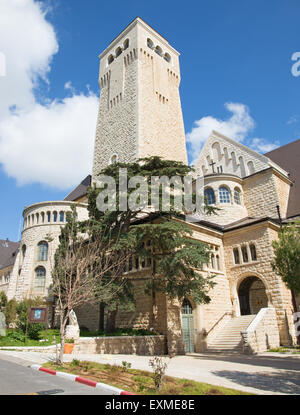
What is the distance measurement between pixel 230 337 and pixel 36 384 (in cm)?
1332

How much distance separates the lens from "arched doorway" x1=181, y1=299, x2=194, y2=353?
18.0 meters

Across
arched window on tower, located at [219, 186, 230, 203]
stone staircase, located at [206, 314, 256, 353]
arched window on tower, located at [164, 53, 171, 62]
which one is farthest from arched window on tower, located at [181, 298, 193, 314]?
arched window on tower, located at [164, 53, 171, 62]

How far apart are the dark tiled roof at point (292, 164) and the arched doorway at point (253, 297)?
20.8ft

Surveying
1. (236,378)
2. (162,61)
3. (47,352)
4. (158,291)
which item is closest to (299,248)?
(236,378)

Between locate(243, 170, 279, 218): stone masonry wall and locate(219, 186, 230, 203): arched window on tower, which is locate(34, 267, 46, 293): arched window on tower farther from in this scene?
locate(243, 170, 279, 218): stone masonry wall

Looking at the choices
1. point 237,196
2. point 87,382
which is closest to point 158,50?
point 237,196

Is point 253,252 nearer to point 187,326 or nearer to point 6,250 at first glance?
point 187,326

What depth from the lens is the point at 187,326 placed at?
1833 cm

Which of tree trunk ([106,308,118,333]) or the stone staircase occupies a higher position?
tree trunk ([106,308,118,333])

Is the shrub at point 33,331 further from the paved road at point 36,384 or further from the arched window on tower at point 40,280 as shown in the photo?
the arched window on tower at point 40,280

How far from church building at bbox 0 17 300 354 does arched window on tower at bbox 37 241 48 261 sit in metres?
0.10

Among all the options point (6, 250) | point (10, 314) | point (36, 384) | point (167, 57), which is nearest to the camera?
point (36, 384)

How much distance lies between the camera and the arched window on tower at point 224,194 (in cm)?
2592

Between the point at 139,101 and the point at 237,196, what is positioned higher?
the point at 139,101
